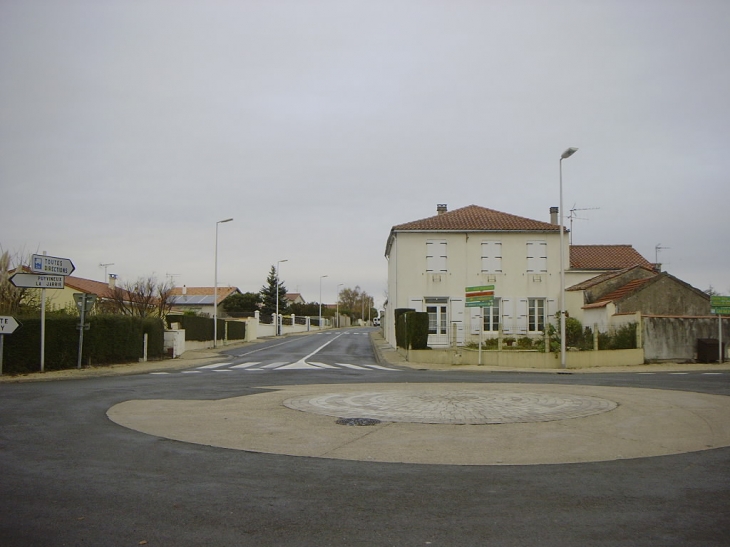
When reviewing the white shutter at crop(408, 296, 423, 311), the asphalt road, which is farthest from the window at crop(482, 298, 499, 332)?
the asphalt road

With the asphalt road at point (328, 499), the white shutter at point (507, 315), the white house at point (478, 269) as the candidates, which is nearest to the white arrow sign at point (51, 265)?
the asphalt road at point (328, 499)

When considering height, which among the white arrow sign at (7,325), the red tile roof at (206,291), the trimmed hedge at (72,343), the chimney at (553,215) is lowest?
the trimmed hedge at (72,343)

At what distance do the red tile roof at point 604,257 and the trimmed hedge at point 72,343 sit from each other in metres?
26.2

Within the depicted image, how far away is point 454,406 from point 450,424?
200 cm

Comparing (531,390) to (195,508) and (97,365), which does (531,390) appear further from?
(97,365)

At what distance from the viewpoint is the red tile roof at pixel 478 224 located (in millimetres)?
37844

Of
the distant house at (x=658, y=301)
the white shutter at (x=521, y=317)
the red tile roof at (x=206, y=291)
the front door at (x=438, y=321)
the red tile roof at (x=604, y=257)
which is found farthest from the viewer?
the red tile roof at (x=206, y=291)

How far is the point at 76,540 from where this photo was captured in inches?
183

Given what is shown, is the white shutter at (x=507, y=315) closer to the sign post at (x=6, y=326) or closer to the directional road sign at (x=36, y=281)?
the directional road sign at (x=36, y=281)

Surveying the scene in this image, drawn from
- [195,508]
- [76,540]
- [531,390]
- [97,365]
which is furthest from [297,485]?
[97,365]

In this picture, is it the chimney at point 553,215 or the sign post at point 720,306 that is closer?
the sign post at point 720,306

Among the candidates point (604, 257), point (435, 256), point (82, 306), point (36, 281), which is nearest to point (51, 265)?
point (36, 281)

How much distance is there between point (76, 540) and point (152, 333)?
81.7 ft

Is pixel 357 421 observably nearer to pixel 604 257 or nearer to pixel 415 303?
pixel 415 303
